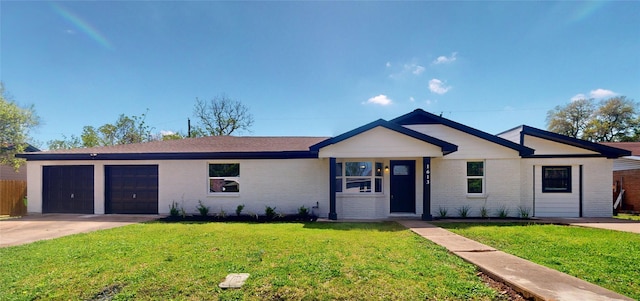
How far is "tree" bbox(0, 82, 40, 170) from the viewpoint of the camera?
14.9 metres

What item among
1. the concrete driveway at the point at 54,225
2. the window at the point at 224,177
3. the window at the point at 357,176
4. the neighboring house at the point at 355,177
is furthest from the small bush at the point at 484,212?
the concrete driveway at the point at 54,225

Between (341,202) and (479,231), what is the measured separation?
4915 mm

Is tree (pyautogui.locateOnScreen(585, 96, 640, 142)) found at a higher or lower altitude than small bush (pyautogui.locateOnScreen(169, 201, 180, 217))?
higher

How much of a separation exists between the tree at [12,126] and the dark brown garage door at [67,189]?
19.0ft

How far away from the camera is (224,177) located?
1188 cm

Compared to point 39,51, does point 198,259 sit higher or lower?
lower

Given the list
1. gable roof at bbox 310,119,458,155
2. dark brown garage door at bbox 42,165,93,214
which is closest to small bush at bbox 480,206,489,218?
gable roof at bbox 310,119,458,155

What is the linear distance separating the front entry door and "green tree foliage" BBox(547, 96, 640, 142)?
39.7 meters

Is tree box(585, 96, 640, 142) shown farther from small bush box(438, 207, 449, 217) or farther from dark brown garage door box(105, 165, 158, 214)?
dark brown garage door box(105, 165, 158, 214)

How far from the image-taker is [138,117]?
3503 centimetres

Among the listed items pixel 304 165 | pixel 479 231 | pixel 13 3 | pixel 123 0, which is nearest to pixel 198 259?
pixel 304 165

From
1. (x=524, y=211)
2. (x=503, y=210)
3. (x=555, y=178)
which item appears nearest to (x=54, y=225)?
(x=503, y=210)

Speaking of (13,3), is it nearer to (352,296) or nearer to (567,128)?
(352,296)

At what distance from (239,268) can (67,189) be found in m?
12.3
